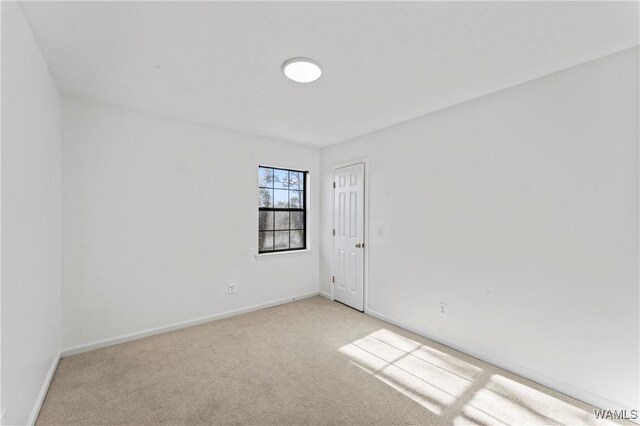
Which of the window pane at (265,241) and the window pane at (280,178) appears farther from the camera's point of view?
the window pane at (280,178)

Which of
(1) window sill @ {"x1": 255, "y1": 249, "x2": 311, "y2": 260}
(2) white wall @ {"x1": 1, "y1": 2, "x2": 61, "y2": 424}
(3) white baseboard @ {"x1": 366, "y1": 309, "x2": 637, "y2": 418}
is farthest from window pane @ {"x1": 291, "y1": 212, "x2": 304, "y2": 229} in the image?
(2) white wall @ {"x1": 1, "y1": 2, "x2": 61, "y2": 424}

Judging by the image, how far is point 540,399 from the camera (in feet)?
6.71

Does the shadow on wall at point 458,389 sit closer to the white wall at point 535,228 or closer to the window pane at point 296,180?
the white wall at point 535,228

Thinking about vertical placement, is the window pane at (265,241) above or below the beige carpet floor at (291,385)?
above

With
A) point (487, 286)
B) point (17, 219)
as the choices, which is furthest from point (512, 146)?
point (17, 219)

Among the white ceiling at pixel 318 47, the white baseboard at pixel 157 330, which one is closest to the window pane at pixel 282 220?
the white baseboard at pixel 157 330

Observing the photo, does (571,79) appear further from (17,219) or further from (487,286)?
(17,219)

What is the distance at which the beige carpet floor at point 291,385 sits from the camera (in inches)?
73.9

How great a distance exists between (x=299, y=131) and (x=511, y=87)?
231 cm

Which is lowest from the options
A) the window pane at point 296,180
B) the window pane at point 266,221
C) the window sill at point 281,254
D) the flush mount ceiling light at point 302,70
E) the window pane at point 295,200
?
the window sill at point 281,254

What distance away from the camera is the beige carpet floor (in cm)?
188

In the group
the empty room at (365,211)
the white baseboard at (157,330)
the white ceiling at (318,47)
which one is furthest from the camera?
the white baseboard at (157,330)

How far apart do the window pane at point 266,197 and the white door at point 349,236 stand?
38.9 inches

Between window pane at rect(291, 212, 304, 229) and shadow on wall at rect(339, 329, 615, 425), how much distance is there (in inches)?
81.4
